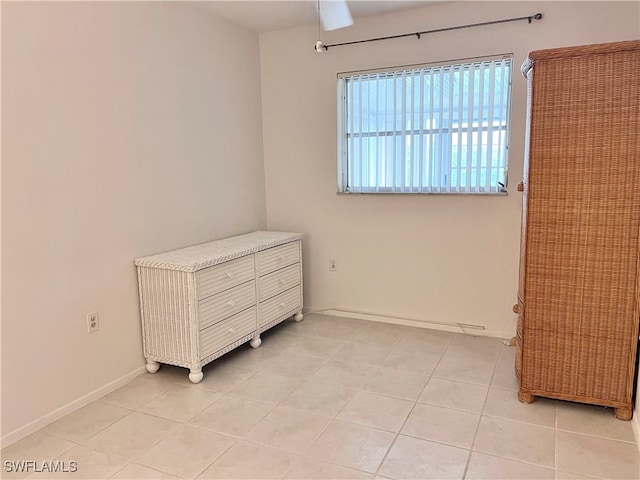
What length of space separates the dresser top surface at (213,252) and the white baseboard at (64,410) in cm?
69

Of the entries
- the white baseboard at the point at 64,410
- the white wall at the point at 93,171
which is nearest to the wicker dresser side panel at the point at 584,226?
the white wall at the point at 93,171

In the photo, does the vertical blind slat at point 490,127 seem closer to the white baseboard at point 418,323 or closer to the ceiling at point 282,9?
the ceiling at point 282,9

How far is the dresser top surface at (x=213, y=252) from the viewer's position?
2.67m

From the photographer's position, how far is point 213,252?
2959 millimetres

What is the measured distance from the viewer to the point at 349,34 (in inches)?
141

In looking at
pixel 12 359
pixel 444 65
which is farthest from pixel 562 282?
pixel 12 359

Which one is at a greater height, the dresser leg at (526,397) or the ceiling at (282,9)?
the ceiling at (282,9)

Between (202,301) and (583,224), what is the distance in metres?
2.07

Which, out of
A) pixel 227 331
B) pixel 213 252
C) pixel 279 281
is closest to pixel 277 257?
pixel 279 281

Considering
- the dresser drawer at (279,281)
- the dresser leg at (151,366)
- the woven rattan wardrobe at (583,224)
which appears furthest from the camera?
the dresser drawer at (279,281)

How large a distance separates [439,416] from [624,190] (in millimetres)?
1402

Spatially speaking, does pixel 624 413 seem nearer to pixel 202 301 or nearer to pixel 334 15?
pixel 202 301

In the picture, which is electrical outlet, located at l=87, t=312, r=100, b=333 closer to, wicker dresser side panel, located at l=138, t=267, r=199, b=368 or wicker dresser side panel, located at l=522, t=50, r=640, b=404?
wicker dresser side panel, located at l=138, t=267, r=199, b=368

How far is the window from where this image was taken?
318 centimetres
